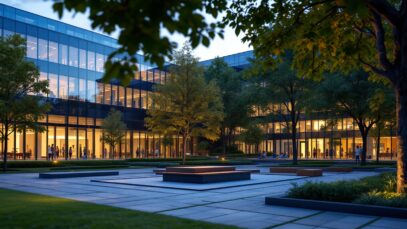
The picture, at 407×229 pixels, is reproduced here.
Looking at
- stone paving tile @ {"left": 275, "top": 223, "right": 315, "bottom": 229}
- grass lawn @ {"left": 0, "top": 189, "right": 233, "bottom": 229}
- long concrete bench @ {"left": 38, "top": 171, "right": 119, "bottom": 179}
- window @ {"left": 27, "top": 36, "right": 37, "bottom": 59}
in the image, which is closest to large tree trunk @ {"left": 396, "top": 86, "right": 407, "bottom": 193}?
stone paving tile @ {"left": 275, "top": 223, "right": 315, "bottom": 229}

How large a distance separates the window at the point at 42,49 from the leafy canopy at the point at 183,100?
51.3 feet

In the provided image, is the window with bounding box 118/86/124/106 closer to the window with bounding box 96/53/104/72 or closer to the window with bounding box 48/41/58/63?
the window with bounding box 96/53/104/72

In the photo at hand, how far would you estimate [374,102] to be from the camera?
589 inches

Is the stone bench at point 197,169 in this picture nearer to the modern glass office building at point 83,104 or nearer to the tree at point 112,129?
the modern glass office building at point 83,104

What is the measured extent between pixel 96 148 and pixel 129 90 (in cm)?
991

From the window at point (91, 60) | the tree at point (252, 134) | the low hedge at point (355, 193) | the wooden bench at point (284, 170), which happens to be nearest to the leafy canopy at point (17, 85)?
the wooden bench at point (284, 170)

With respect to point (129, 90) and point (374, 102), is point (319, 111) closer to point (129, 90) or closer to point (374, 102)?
point (374, 102)

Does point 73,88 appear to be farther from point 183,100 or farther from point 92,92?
point 183,100

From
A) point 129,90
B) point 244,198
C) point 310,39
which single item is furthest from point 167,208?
point 129,90

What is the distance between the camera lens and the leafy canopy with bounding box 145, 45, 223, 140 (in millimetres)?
39344

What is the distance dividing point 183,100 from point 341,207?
29606 millimetres

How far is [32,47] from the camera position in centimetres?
4547

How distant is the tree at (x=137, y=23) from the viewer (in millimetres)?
3969

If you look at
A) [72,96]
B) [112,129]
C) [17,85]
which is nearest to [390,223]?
[17,85]
